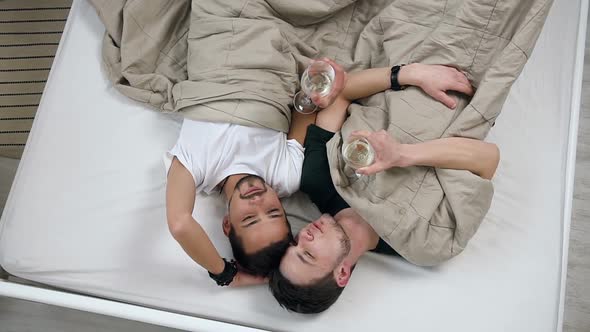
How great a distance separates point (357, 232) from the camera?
119 centimetres

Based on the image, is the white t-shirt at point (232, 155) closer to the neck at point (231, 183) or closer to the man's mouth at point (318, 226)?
the neck at point (231, 183)

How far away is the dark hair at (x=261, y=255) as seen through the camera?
1.12 metres

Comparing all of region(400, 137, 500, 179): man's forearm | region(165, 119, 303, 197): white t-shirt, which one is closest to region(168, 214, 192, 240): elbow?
region(165, 119, 303, 197): white t-shirt

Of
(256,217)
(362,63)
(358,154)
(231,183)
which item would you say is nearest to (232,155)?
(231,183)

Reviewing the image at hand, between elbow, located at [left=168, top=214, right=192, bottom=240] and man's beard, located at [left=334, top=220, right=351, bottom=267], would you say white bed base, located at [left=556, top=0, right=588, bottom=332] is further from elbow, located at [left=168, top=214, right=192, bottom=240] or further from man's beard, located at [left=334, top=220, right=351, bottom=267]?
elbow, located at [left=168, top=214, right=192, bottom=240]

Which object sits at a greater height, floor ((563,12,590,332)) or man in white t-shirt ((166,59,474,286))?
man in white t-shirt ((166,59,474,286))

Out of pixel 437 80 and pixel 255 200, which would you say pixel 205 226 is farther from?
pixel 437 80

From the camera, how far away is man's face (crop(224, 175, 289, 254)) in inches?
43.9

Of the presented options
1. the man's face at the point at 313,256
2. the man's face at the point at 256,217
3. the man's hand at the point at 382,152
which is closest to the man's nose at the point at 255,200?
the man's face at the point at 256,217

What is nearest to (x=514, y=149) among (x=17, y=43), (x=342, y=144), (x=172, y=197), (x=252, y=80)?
(x=342, y=144)

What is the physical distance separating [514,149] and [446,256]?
0.35 meters

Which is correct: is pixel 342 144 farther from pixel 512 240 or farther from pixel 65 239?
pixel 65 239

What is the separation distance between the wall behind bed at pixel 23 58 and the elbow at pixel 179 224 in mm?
824

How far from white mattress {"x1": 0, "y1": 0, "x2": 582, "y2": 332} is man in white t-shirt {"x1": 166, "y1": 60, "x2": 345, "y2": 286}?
0.09 m
